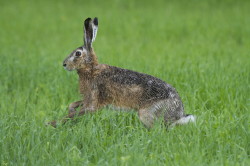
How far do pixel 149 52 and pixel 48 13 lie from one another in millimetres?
6237

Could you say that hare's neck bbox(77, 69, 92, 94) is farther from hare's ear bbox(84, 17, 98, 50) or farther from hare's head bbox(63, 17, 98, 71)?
hare's ear bbox(84, 17, 98, 50)

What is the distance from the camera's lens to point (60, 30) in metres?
14.4

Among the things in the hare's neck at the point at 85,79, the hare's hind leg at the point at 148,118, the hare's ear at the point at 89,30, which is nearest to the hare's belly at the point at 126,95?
the hare's hind leg at the point at 148,118

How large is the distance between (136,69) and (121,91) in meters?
2.46

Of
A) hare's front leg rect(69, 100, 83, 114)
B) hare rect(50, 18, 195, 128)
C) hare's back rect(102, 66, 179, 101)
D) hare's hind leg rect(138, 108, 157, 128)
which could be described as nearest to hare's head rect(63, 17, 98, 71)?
hare rect(50, 18, 195, 128)

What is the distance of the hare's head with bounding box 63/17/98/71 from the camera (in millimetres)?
5949

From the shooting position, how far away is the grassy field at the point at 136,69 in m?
4.85

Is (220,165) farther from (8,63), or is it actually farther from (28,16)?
(28,16)

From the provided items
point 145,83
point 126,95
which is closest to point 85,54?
point 126,95

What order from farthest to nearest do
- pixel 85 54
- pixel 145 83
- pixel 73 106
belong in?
1. pixel 85 54
2. pixel 73 106
3. pixel 145 83

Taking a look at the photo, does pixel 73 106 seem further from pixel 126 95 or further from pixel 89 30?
pixel 89 30

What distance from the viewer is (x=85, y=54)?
6.04 meters

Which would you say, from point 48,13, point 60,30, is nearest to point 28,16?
point 48,13

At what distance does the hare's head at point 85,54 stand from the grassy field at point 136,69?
0.66 meters
